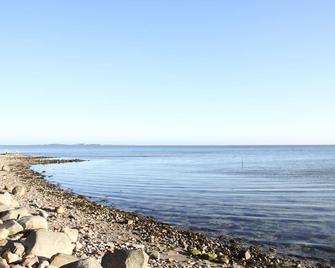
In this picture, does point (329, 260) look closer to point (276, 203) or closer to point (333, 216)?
point (333, 216)

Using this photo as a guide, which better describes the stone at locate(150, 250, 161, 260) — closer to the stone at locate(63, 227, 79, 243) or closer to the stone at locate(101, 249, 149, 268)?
the stone at locate(63, 227, 79, 243)

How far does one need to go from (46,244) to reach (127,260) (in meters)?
2.88

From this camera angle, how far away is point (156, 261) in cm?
1288

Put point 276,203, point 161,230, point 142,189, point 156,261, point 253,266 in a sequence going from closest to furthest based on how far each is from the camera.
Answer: point 156,261 < point 253,266 < point 161,230 < point 276,203 < point 142,189

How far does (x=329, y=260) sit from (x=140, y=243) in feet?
24.3

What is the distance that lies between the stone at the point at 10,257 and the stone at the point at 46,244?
23.9 inches

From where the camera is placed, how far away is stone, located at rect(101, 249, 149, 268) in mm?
9961

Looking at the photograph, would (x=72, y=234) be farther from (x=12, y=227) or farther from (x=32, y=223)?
(x=12, y=227)

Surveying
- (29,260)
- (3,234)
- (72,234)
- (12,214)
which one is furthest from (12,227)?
(29,260)

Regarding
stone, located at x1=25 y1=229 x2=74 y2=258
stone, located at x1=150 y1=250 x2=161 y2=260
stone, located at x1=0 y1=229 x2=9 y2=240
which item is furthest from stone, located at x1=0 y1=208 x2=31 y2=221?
stone, located at x1=150 y1=250 x2=161 y2=260

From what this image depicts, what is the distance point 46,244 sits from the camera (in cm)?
1144

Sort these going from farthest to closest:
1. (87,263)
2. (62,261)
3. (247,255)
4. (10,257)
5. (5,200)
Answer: (5,200) < (247,255) < (10,257) < (62,261) < (87,263)

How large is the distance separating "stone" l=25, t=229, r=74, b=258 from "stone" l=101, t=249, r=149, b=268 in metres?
2.04

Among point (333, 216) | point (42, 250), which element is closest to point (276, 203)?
point (333, 216)
